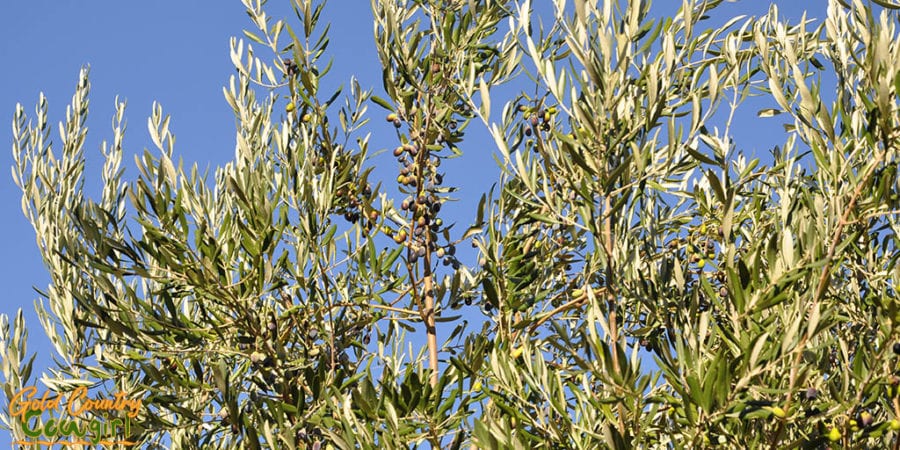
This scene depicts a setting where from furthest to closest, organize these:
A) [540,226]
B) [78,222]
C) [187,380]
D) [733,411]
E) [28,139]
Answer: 1. [28,139]
2. [540,226]
3. [187,380]
4. [78,222]
5. [733,411]

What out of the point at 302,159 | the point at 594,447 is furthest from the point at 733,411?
the point at 302,159

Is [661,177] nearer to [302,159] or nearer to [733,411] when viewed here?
[733,411]

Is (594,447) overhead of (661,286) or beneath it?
beneath

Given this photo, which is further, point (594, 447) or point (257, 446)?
point (257, 446)

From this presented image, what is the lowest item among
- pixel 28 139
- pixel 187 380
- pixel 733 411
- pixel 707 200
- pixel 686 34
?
pixel 733 411

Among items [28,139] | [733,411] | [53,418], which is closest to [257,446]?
[53,418]

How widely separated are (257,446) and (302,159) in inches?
66.4

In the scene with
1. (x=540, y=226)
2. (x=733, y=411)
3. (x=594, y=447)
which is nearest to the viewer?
(x=733, y=411)

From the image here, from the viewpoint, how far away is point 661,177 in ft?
14.8

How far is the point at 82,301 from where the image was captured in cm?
472

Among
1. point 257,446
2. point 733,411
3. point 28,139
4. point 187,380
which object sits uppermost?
point 28,139

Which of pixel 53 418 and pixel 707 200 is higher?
pixel 707 200

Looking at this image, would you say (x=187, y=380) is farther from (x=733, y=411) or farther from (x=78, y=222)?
(x=733, y=411)

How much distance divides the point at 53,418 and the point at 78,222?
174cm
